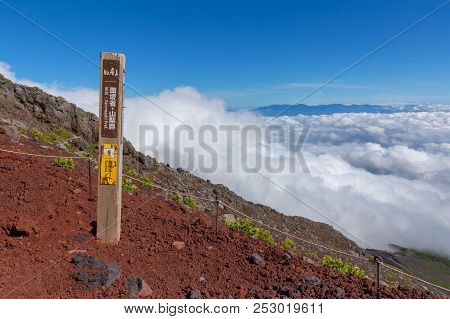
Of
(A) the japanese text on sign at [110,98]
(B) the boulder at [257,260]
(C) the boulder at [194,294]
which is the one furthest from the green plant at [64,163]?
(C) the boulder at [194,294]

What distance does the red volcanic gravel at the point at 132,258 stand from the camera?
5.30 metres

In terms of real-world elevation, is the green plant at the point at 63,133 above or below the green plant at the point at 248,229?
above

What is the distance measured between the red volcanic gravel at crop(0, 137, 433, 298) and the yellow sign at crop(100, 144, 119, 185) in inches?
41.7

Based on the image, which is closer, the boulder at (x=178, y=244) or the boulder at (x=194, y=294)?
the boulder at (x=194, y=294)

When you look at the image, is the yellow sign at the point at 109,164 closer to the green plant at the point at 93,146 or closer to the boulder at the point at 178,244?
the boulder at the point at 178,244

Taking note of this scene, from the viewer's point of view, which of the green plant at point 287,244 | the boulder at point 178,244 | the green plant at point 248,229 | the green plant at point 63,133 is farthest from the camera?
the green plant at point 63,133

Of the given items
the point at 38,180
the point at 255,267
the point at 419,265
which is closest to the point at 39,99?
the point at 38,180

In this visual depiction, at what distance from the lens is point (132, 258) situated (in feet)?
20.1

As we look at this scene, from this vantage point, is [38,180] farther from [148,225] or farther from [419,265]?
[419,265]

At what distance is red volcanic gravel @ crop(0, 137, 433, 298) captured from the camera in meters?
5.30

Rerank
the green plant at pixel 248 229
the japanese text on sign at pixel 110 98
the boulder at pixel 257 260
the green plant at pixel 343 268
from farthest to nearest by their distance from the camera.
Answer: the green plant at pixel 248 229 → the green plant at pixel 343 268 → the boulder at pixel 257 260 → the japanese text on sign at pixel 110 98

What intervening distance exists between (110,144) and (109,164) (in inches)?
13.9

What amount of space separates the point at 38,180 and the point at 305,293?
20.3 ft

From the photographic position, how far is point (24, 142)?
12523 millimetres
